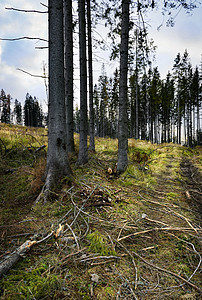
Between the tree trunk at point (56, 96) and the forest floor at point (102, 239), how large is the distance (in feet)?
1.60

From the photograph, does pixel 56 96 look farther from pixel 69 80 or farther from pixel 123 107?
pixel 69 80

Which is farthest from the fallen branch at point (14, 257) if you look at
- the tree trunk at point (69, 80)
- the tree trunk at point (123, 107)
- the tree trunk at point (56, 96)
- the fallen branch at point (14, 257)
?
the tree trunk at point (69, 80)

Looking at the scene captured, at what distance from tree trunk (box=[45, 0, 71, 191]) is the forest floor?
49cm

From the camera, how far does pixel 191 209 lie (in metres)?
3.31

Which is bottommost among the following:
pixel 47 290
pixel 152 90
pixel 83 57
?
pixel 47 290

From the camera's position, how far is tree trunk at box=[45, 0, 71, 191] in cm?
375

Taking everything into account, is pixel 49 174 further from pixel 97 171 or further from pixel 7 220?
pixel 97 171

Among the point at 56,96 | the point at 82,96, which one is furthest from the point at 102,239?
the point at 82,96

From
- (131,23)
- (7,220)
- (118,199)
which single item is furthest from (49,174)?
(131,23)

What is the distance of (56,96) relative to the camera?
383cm

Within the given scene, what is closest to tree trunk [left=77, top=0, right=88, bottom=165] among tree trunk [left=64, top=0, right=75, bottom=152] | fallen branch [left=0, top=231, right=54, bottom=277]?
tree trunk [left=64, top=0, right=75, bottom=152]

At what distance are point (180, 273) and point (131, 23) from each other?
8630 mm

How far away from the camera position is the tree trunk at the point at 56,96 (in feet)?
12.3

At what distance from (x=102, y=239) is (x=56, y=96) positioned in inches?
133
